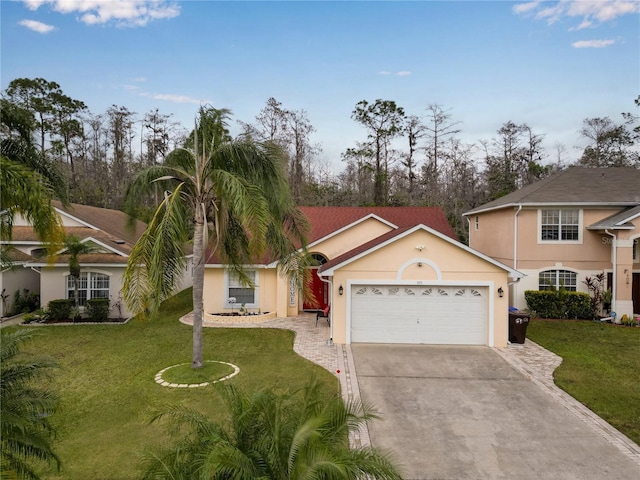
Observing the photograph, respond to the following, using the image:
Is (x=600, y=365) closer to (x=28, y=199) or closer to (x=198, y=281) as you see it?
(x=198, y=281)

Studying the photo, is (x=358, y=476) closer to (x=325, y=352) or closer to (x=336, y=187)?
(x=325, y=352)

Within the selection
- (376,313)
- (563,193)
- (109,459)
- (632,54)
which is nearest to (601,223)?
(563,193)

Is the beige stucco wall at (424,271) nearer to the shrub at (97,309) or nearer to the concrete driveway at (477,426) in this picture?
the concrete driveway at (477,426)

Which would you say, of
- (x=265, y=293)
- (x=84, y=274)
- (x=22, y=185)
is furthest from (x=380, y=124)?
(x=22, y=185)

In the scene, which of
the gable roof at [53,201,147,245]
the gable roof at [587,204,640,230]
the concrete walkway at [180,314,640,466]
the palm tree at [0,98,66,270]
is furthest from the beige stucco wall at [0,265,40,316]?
the gable roof at [587,204,640,230]

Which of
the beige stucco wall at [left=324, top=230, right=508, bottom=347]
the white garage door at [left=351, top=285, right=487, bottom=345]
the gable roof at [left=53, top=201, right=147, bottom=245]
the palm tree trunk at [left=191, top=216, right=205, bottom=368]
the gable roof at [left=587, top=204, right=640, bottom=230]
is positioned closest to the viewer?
the palm tree trunk at [left=191, top=216, right=205, bottom=368]

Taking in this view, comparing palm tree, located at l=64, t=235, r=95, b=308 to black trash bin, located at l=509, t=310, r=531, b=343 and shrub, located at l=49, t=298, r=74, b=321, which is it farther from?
black trash bin, located at l=509, t=310, r=531, b=343
